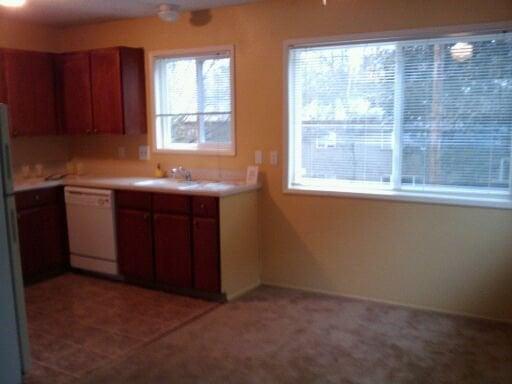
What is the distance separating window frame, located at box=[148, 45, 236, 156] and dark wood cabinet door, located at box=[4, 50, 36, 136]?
1.16 meters

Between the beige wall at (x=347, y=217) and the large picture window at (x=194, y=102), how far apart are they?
0.39 feet

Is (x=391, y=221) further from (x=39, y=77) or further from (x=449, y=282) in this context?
(x=39, y=77)

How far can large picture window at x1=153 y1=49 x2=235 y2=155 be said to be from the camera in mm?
4641

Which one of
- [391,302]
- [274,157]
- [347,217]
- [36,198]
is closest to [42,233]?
[36,198]

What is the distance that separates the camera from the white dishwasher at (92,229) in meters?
4.68

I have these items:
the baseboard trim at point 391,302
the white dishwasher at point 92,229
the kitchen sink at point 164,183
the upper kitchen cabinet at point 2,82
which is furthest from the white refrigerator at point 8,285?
the baseboard trim at point 391,302

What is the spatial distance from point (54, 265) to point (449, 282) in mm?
3620

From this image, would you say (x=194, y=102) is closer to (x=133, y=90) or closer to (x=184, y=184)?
(x=133, y=90)

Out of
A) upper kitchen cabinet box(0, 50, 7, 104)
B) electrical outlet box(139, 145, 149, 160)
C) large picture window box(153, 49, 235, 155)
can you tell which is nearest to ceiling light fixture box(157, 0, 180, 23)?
large picture window box(153, 49, 235, 155)

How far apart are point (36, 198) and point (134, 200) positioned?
101cm

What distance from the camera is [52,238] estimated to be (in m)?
4.95

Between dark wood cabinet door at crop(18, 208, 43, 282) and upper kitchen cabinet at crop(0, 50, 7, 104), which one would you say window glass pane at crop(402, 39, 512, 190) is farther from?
upper kitchen cabinet at crop(0, 50, 7, 104)

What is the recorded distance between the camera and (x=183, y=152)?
4.89m

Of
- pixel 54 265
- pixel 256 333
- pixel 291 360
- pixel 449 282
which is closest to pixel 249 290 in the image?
pixel 256 333
